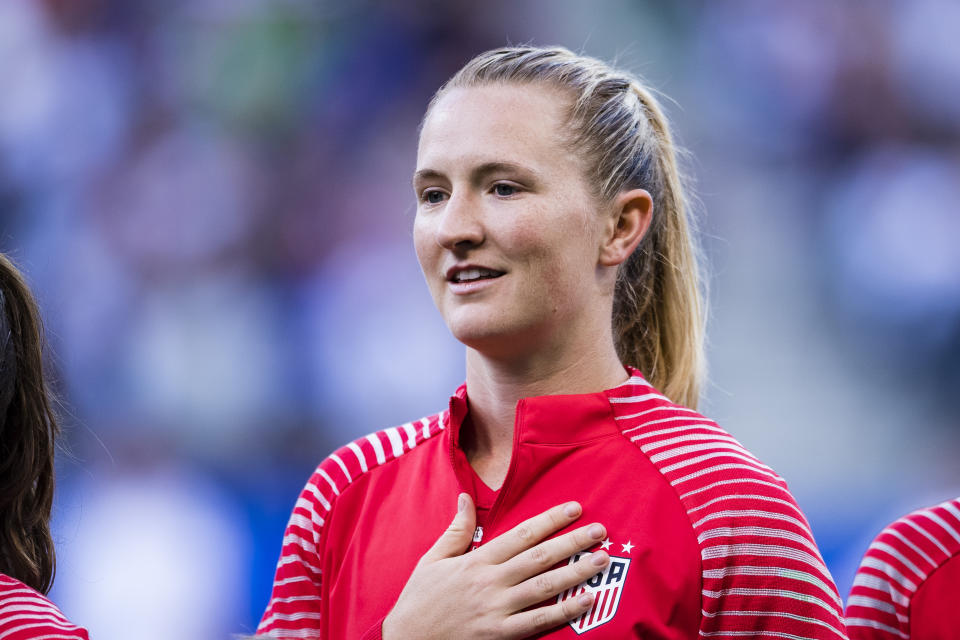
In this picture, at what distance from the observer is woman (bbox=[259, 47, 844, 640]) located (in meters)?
1.40

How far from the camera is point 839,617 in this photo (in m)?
1.41

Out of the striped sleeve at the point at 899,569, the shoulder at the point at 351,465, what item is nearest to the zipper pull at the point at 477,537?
the shoulder at the point at 351,465

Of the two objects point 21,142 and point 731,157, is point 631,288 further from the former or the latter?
point 21,142

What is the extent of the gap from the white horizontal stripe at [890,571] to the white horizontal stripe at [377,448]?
751 millimetres

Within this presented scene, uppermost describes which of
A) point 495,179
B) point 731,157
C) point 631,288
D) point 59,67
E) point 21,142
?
point 59,67

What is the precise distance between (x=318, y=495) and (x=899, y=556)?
0.88m

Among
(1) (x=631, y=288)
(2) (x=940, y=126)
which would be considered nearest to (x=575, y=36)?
(2) (x=940, y=126)

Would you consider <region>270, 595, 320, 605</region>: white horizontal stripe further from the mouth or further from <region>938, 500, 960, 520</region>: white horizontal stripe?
<region>938, 500, 960, 520</region>: white horizontal stripe

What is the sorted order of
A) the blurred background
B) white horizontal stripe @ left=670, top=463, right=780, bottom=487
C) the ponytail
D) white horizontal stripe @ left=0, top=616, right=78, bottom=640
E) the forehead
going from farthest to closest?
the blurred background, the ponytail, the forehead, white horizontal stripe @ left=670, top=463, right=780, bottom=487, white horizontal stripe @ left=0, top=616, right=78, bottom=640

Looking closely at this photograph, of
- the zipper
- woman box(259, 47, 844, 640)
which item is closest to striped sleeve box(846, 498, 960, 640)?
woman box(259, 47, 844, 640)

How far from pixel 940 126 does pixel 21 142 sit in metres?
3.42

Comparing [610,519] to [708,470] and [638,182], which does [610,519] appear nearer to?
[708,470]

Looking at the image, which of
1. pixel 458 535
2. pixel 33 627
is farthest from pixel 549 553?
pixel 33 627

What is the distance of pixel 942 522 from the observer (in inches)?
65.6
